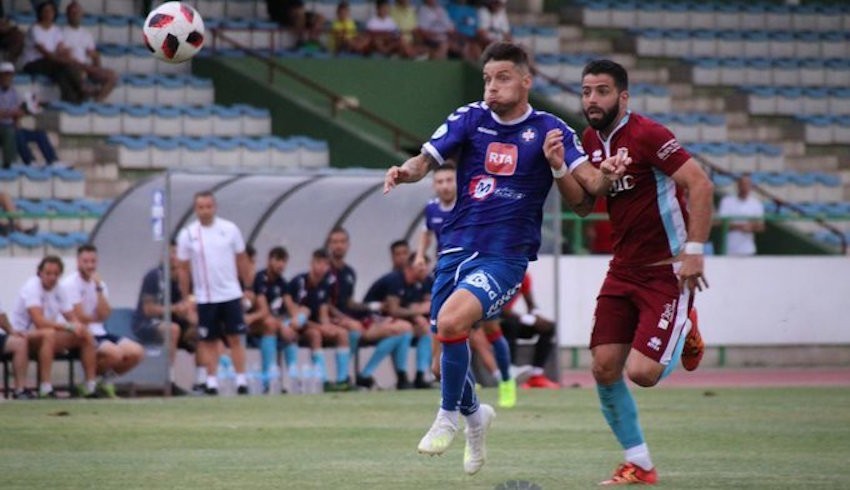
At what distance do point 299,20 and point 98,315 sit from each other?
35.1ft

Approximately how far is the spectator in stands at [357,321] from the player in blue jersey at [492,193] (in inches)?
412

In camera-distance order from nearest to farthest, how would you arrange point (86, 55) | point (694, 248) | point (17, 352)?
point (694, 248), point (17, 352), point (86, 55)

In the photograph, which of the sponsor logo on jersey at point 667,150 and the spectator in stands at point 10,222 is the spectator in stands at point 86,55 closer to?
the spectator in stands at point 10,222

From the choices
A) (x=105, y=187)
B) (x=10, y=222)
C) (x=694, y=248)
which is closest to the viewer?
(x=694, y=248)

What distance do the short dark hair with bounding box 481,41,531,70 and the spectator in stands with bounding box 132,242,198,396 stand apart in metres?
10.3

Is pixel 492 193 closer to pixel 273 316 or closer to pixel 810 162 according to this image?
pixel 273 316

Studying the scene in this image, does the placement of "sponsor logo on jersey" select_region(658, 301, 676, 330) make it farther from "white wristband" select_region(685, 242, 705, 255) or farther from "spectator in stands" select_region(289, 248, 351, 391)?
"spectator in stands" select_region(289, 248, 351, 391)

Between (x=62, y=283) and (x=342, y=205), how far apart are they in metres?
3.84

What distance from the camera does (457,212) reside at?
10.5m

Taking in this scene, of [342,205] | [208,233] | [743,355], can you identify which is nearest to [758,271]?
[743,355]

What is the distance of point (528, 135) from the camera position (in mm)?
10359

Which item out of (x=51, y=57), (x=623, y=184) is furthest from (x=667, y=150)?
(x=51, y=57)

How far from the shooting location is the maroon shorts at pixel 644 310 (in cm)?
1000

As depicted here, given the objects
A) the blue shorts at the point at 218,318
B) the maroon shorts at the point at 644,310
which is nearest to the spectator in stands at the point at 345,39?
the blue shorts at the point at 218,318
